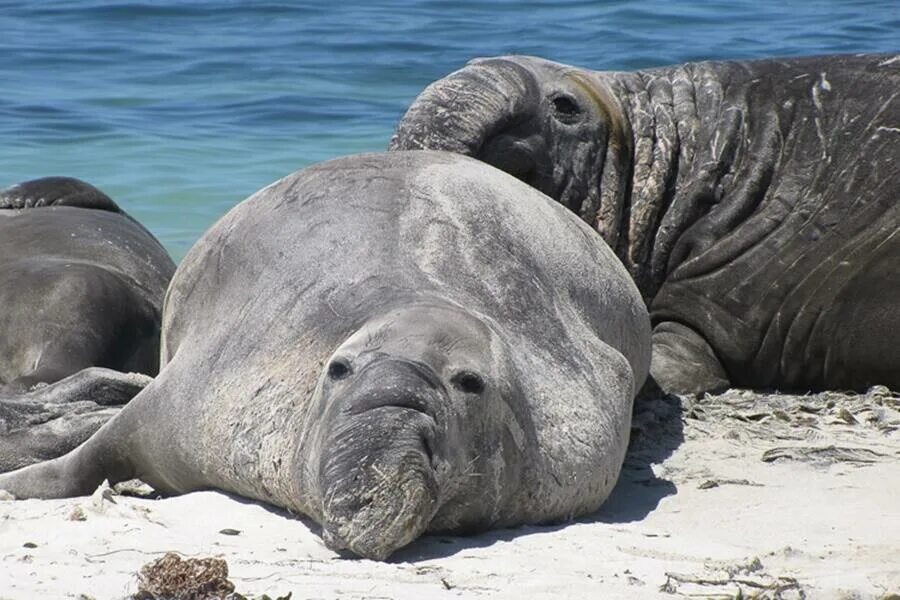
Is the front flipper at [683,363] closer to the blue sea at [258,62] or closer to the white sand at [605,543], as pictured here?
the white sand at [605,543]

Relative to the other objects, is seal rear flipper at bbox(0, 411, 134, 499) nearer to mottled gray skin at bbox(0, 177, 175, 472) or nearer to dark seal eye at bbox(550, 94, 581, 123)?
mottled gray skin at bbox(0, 177, 175, 472)

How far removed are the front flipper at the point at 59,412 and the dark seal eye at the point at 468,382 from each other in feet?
5.78

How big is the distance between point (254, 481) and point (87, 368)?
1931 millimetres

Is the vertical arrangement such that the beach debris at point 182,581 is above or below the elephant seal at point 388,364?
below

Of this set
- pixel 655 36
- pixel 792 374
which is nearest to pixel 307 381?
pixel 792 374

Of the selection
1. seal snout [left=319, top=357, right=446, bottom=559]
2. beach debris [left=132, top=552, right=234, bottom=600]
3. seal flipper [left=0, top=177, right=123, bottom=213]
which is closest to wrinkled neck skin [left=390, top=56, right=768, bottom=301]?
seal flipper [left=0, top=177, right=123, bottom=213]

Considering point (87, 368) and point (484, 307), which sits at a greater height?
point (484, 307)

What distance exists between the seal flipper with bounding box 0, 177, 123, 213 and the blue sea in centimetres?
302

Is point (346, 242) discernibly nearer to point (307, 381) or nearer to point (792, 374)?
point (307, 381)

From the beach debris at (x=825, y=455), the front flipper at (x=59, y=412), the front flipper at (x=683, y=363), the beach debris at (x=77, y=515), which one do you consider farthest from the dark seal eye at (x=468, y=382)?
the front flipper at (x=683, y=363)

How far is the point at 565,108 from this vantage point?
24.5 feet

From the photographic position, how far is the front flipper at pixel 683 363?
704 centimetres

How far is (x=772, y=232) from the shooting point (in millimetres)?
7375

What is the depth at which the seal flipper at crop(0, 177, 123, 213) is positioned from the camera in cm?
845
